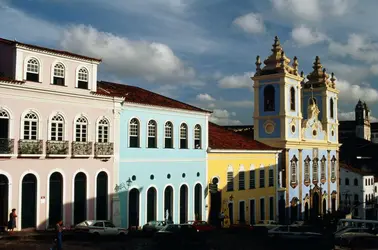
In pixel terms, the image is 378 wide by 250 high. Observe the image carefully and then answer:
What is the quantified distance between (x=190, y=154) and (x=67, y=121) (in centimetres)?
1052

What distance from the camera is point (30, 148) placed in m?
25.6

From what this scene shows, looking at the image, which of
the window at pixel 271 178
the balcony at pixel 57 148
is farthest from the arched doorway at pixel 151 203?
the window at pixel 271 178

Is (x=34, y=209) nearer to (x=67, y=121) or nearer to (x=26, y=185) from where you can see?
(x=26, y=185)

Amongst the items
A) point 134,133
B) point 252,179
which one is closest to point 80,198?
point 134,133

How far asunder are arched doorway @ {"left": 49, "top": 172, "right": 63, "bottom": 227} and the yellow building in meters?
12.7

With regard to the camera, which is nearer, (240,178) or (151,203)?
(151,203)

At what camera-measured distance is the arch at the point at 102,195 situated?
95.9 feet

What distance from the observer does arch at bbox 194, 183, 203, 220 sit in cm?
3594

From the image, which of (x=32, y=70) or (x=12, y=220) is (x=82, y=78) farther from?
(x=12, y=220)

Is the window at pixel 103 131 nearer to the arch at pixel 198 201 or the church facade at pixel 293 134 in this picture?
the arch at pixel 198 201

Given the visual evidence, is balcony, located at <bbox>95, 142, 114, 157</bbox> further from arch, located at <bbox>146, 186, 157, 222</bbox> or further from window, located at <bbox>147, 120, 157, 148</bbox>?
arch, located at <bbox>146, 186, 157, 222</bbox>

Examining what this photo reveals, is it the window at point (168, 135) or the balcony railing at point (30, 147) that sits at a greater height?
the window at point (168, 135)

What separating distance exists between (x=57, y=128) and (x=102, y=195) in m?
4.92

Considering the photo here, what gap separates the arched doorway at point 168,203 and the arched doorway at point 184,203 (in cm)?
118
